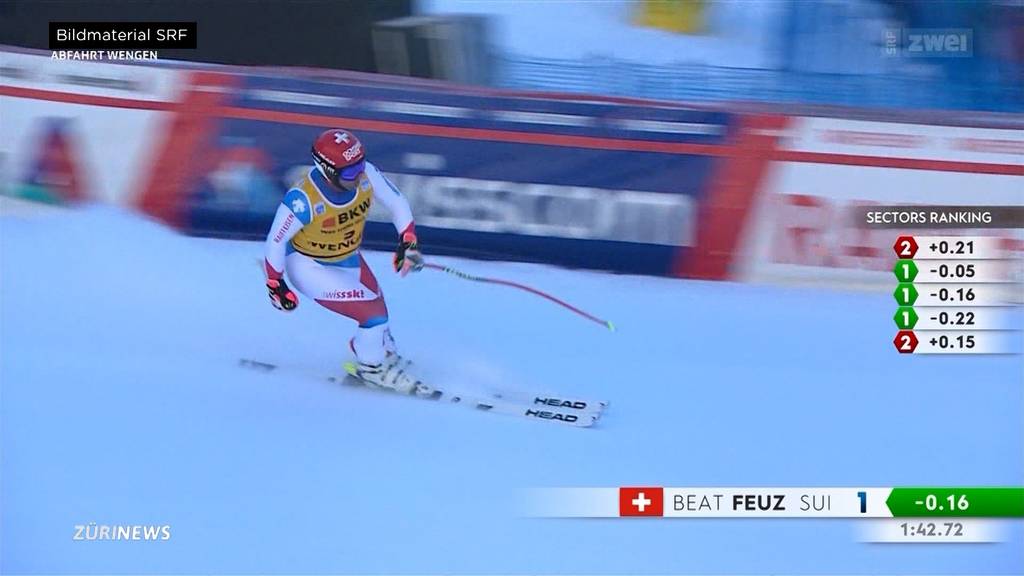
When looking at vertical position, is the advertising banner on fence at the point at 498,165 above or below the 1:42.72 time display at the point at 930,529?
above

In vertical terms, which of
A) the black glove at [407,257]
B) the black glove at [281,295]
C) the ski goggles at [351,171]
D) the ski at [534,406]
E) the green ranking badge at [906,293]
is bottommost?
the ski at [534,406]

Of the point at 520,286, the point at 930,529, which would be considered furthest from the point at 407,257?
the point at 930,529

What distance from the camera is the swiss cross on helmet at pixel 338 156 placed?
283 cm

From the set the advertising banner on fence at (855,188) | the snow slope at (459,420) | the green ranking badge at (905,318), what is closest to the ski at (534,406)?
the snow slope at (459,420)

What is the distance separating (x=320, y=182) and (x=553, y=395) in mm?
715

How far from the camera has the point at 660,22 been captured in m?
2.80

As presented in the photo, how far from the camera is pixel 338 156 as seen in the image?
2.82 metres

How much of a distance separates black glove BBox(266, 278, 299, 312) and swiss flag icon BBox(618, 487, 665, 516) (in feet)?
2.82

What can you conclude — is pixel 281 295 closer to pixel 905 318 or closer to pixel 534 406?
pixel 534 406

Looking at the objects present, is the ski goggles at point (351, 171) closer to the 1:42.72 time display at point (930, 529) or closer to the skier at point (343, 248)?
the skier at point (343, 248)

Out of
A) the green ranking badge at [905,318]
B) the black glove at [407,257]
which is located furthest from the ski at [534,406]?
the green ranking badge at [905,318]

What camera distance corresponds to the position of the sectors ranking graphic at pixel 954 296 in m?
2.83

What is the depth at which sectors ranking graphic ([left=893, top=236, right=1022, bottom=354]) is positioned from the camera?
9.29 feet

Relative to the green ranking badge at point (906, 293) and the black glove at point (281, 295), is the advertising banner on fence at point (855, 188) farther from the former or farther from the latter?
the black glove at point (281, 295)
